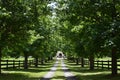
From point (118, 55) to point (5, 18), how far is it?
10.3 m

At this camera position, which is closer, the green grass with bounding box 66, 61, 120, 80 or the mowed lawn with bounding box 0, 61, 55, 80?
the green grass with bounding box 66, 61, 120, 80

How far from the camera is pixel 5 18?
2698 cm

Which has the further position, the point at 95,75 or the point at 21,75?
the point at 21,75

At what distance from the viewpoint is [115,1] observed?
24203 mm

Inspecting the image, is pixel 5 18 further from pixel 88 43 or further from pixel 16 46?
pixel 88 43

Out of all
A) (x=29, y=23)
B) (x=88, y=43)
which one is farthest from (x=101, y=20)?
(x=29, y=23)

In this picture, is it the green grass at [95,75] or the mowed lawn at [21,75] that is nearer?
the green grass at [95,75]

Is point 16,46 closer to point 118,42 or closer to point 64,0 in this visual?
point 64,0

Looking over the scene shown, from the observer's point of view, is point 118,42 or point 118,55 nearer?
point 118,42

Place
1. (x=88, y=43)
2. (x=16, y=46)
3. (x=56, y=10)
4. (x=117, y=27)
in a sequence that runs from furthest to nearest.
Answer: (x=16, y=46) < (x=56, y=10) < (x=88, y=43) < (x=117, y=27)

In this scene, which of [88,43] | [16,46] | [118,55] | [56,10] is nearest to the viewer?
[88,43]

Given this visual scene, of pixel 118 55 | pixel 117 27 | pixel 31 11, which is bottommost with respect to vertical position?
pixel 118 55

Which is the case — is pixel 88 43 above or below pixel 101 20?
below

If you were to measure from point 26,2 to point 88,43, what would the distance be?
6689 mm
